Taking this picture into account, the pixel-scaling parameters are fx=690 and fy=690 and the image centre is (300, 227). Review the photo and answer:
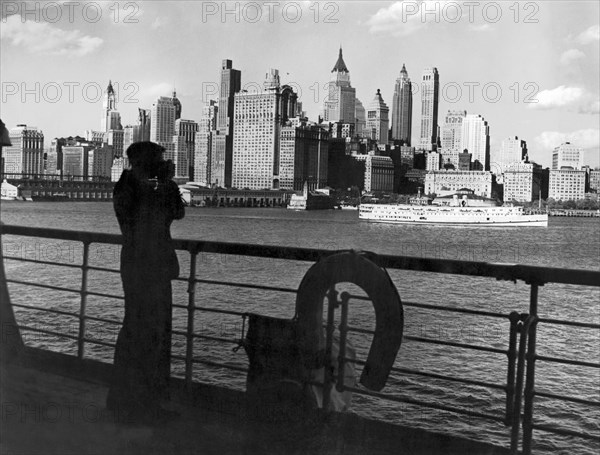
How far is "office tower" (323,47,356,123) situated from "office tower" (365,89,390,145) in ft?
0.19

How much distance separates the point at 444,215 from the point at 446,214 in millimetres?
24

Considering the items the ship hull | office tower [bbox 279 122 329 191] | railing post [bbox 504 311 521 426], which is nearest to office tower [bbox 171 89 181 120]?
office tower [bbox 279 122 329 191]

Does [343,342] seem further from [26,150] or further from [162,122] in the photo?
[26,150]

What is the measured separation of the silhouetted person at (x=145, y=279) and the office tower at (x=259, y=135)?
216 millimetres

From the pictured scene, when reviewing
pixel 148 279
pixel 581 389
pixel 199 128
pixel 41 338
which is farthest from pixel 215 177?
pixel 581 389

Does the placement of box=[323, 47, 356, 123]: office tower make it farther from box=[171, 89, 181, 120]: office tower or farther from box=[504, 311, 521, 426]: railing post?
box=[504, 311, 521, 426]: railing post

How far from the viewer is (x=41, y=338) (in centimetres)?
321

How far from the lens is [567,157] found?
1.53m

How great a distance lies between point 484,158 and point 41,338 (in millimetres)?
2322

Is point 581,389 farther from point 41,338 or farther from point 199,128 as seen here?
point 199,128

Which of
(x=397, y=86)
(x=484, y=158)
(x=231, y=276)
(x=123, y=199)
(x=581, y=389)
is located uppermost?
(x=397, y=86)

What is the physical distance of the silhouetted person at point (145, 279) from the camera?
1.67 metres

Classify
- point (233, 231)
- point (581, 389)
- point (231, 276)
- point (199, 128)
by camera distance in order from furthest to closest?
point (581, 389)
point (231, 276)
point (233, 231)
point (199, 128)

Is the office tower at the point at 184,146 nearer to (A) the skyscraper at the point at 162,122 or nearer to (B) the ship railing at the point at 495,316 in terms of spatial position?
(A) the skyscraper at the point at 162,122
